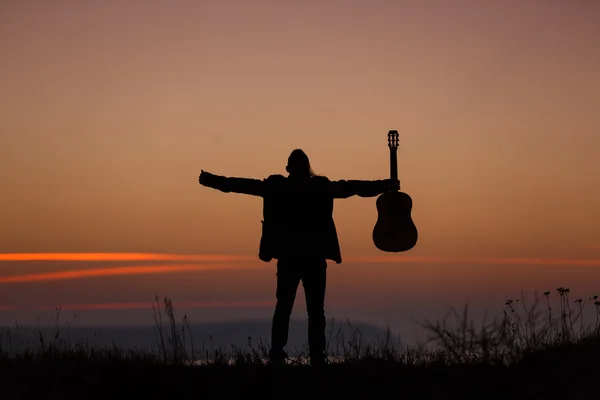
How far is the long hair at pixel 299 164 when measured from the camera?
38.5 feet

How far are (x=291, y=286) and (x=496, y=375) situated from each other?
3537 mm

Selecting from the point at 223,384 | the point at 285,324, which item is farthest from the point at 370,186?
the point at 223,384

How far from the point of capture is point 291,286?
1154cm

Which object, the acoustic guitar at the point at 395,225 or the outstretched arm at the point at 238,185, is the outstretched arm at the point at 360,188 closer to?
the acoustic guitar at the point at 395,225

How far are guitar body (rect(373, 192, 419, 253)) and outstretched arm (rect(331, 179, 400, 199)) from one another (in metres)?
0.69

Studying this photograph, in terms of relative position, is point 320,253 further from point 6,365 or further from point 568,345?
point 6,365

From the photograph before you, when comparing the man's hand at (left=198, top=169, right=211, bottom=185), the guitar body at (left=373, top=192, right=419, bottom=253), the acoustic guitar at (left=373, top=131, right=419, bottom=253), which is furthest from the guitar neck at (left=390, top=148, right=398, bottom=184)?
the man's hand at (left=198, top=169, right=211, bottom=185)

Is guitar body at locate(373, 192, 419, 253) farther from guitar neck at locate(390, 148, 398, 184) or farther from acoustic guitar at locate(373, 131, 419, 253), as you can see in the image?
guitar neck at locate(390, 148, 398, 184)

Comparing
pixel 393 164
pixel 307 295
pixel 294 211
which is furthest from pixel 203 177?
pixel 393 164

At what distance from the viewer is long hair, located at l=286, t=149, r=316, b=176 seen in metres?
11.7

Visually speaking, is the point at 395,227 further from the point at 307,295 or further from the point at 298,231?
the point at 307,295

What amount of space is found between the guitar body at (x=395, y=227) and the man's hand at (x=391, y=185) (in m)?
0.63

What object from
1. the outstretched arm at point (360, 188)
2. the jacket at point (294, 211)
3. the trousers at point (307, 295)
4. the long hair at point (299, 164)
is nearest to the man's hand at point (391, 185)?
the outstretched arm at point (360, 188)

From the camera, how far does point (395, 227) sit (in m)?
12.8
